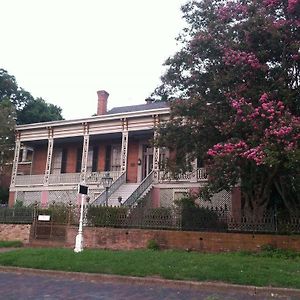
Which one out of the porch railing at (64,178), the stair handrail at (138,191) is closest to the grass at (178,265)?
the stair handrail at (138,191)

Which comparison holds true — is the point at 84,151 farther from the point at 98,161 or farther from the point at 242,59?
the point at 242,59

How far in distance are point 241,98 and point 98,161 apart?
52.9 feet

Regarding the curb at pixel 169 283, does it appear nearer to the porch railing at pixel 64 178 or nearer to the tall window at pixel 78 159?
the porch railing at pixel 64 178

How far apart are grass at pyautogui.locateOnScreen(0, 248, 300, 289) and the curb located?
0.20 metres

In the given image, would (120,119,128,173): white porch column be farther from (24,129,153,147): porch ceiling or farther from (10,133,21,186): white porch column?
(10,133,21,186): white porch column

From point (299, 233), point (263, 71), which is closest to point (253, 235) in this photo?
point (299, 233)

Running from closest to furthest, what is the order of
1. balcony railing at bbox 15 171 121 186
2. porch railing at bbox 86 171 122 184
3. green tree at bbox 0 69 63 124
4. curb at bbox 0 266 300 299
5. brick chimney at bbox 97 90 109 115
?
curb at bbox 0 266 300 299 → porch railing at bbox 86 171 122 184 → balcony railing at bbox 15 171 121 186 → brick chimney at bbox 97 90 109 115 → green tree at bbox 0 69 63 124

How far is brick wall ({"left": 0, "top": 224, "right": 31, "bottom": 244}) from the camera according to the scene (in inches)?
758

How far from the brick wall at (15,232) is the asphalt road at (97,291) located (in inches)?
324

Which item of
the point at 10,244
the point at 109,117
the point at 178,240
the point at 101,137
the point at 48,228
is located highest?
the point at 109,117

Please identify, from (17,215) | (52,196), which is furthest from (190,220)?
(52,196)

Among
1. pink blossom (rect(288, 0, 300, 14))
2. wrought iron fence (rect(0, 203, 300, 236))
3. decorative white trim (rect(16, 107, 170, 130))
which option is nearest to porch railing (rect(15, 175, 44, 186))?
decorative white trim (rect(16, 107, 170, 130))

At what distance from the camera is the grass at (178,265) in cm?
1011

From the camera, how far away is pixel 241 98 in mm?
13891
